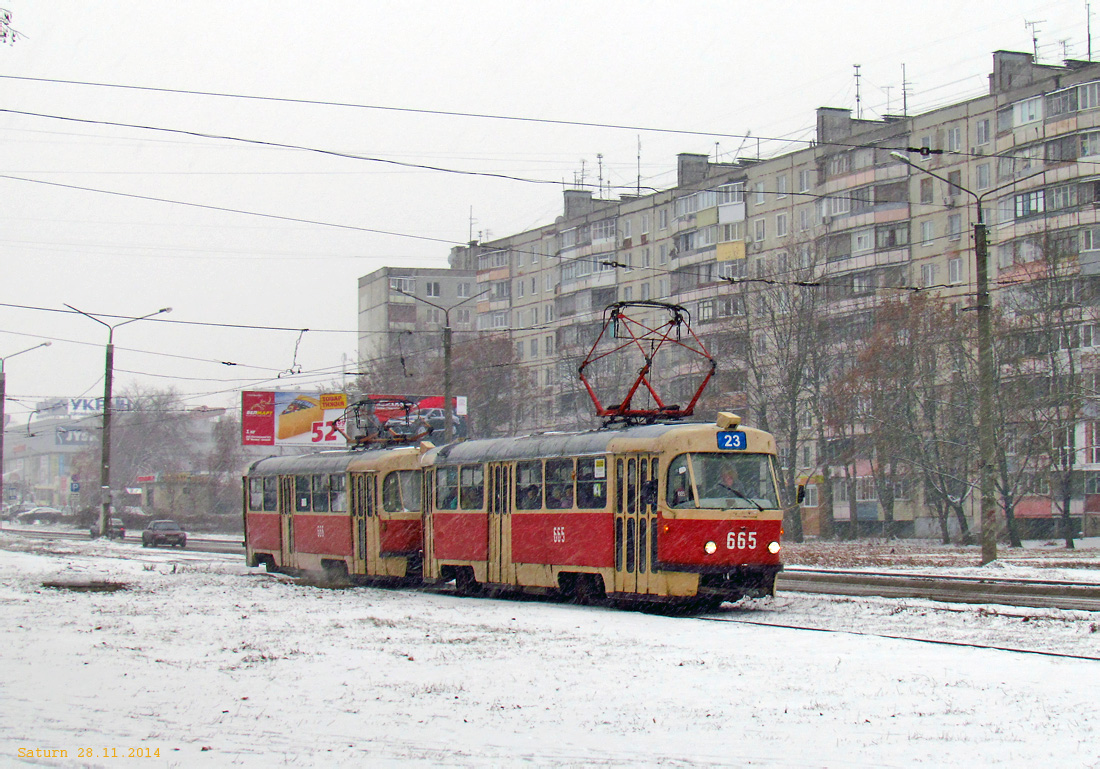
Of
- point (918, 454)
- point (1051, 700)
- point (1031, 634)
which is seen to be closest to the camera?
point (1051, 700)

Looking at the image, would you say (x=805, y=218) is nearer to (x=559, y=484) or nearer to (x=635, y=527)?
(x=559, y=484)

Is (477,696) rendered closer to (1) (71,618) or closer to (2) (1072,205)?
(1) (71,618)

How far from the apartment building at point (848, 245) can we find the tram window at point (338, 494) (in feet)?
63.2

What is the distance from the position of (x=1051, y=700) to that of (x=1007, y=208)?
55648 mm

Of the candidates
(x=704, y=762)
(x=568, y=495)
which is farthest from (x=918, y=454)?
(x=704, y=762)

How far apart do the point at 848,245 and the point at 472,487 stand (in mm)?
50662

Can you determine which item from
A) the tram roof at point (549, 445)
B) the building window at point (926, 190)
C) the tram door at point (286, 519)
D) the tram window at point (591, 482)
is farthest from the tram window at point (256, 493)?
the building window at point (926, 190)

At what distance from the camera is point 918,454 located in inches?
1713

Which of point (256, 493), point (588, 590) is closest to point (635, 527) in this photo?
point (588, 590)

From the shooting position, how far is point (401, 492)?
24.1 meters

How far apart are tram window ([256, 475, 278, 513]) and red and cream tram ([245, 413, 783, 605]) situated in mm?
2968

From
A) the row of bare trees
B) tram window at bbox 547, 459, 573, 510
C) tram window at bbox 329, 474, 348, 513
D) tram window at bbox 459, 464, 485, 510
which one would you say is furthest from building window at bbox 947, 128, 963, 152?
tram window at bbox 547, 459, 573, 510

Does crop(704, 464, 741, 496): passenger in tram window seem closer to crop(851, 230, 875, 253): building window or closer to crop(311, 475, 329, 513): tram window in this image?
crop(311, 475, 329, 513): tram window

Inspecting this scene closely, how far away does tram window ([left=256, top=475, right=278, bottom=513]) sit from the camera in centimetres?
2906
